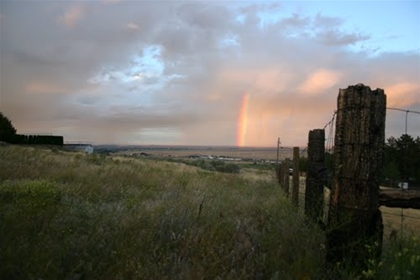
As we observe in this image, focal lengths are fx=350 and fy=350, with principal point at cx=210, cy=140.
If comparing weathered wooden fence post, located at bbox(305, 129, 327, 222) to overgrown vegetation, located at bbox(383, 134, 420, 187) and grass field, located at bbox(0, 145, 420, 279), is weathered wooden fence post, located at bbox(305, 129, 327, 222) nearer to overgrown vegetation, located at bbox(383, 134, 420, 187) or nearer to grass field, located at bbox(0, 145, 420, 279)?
grass field, located at bbox(0, 145, 420, 279)

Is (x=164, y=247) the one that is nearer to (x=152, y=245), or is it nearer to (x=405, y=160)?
(x=152, y=245)

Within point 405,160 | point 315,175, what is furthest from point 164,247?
point 405,160

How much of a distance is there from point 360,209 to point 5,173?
9898 millimetres

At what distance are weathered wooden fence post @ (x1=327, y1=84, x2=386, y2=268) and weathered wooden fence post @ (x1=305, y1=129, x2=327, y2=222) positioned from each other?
1532mm

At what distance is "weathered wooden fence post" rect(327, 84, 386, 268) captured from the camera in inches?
132

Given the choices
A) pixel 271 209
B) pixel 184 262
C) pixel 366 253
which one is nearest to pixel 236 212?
pixel 271 209

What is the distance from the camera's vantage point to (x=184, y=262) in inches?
→ 150

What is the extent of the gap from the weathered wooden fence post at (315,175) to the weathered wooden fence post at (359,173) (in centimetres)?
153

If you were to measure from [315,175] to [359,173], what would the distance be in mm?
2099

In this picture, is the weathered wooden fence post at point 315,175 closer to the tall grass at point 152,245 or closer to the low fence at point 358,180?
the tall grass at point 152,245

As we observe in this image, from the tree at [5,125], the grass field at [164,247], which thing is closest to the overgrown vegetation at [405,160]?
the grass field at [164,247]

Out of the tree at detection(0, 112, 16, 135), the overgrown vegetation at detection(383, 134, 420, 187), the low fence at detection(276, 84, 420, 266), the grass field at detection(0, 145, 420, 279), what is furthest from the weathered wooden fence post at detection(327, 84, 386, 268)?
the tree at detection(0, 112, 16, 135)

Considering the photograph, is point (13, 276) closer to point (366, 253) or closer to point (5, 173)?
point (366, 253)

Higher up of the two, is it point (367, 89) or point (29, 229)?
point (367, 89)
